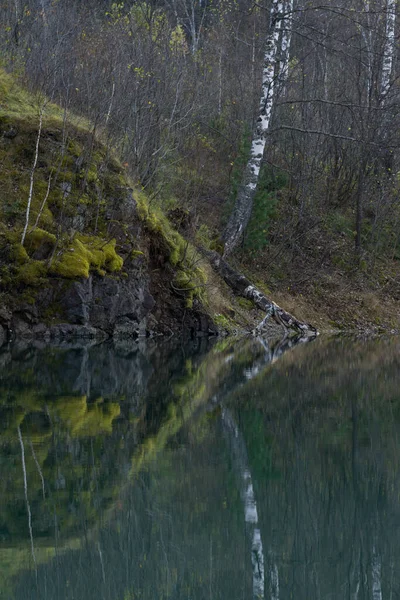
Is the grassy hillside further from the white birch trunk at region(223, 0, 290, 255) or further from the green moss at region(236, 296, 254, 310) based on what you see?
the white birch trunk at region(223, 0, 290, 255)

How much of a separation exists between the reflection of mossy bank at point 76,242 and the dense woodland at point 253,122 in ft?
2.55

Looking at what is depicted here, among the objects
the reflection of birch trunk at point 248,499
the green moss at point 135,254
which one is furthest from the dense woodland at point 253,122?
the reflection of birch trunk at point 248,499

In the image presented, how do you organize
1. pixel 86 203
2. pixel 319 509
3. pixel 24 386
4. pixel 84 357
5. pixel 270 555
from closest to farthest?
pixel 270 555
pixel 319 509
pixel 24 386
pixel 84 357
pixel 86 203

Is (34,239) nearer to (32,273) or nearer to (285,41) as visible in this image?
(32,273)

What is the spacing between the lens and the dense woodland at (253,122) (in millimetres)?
20484

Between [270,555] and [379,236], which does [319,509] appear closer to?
[270,555]

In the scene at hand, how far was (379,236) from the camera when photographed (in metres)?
26.8

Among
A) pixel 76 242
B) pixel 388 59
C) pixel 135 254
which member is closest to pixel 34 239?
pixel 76 242

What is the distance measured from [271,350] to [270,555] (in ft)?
38.7

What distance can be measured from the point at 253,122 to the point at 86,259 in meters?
9.20

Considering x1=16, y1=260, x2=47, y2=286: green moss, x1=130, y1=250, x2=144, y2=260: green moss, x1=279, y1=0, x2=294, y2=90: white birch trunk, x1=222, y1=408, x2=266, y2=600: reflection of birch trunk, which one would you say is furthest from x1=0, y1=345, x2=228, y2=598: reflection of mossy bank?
x1=279, y1=0, x2=294, y2=90: white birch trunk

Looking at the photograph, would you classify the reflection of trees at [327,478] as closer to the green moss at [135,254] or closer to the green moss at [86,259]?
the green moss at [86,259]

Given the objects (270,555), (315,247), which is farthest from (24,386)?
(315,247)

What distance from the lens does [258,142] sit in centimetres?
2220
